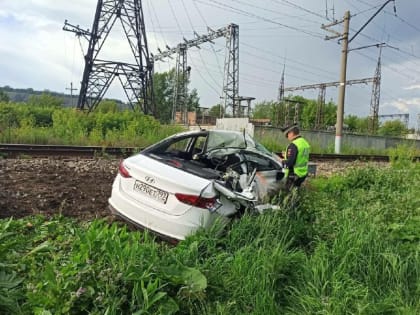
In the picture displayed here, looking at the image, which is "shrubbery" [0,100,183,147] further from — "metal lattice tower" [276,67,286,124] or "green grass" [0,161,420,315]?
"metal lattice tower" [276,67,286,124]

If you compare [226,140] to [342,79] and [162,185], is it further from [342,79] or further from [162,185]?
[342,79]

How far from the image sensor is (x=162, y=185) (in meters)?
4.25

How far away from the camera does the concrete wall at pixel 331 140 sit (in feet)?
75.1

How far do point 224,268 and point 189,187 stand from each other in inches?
38.9

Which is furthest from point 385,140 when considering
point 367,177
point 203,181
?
point 203,181

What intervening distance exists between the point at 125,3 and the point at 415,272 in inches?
1504

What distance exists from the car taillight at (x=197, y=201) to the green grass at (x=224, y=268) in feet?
0.76

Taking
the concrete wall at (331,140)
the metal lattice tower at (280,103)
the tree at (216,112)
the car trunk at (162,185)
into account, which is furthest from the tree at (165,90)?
the car trunk at (162,185)

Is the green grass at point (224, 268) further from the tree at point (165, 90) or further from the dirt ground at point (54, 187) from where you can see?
the tree at point (165, 90)

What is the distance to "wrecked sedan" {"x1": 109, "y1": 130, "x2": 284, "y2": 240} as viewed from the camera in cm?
409

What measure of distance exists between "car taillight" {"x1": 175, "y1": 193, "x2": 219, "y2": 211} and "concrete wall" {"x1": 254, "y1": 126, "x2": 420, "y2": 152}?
1727 cm

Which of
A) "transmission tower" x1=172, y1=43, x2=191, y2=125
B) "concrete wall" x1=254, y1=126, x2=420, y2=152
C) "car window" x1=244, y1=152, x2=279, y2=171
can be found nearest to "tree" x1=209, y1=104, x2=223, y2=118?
"transmission tower" x1=172, y1=43, x2=191, y2=125

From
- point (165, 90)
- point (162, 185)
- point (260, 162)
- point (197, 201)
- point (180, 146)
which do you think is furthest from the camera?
point (165, 90)

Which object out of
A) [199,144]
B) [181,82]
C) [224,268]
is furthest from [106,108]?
[224,268]
